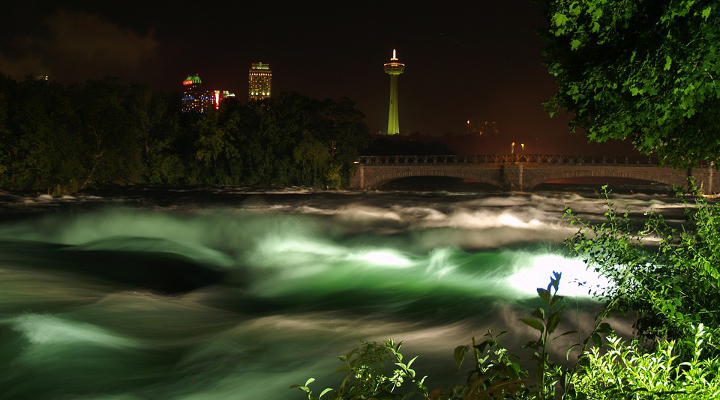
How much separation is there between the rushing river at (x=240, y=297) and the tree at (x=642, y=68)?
2.75m

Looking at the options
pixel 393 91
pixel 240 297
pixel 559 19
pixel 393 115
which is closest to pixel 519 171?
pixel 240 297

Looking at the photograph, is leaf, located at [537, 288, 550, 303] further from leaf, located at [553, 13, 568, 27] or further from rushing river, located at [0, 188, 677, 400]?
leaf, located at [553, 13, 568, 27]

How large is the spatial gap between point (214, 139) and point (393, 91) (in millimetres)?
109691

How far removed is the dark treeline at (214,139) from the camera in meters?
63.4

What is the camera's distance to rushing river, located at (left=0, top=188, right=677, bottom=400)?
10164 millimetres

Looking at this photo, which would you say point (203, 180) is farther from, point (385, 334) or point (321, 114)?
point (385, 334)

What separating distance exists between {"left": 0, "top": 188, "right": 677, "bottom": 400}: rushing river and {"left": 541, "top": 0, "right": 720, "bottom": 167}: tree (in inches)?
108

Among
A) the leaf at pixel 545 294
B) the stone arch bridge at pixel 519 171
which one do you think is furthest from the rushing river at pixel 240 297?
the stone arch bridge at pixel 519 171

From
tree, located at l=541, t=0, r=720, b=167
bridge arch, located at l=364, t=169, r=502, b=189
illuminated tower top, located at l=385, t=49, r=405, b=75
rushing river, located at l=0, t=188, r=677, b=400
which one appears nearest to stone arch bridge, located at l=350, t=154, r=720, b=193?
bridge arch, located at l=364, t=169, r=502, b=189

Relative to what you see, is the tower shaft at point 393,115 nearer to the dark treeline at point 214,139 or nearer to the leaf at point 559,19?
the dark treeline at point 214,139

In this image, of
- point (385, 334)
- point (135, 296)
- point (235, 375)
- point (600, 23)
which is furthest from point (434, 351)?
point (135, 296)

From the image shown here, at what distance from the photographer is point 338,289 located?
1789cm

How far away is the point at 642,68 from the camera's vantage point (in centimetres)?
767

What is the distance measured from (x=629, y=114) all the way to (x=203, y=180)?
266 ft
